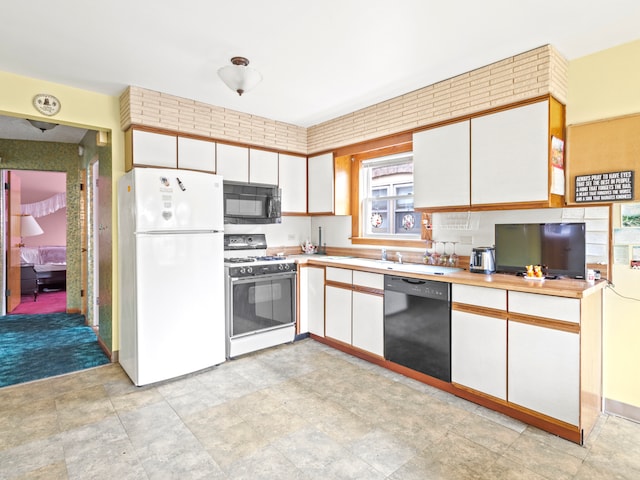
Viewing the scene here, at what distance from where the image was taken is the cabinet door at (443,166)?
116 inches

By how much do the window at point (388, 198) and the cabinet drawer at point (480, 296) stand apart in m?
1.19

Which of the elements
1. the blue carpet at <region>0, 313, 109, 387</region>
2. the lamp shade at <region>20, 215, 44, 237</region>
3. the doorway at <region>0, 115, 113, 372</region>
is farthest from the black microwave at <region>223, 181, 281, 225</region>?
the lamp shade at <region>20, 215, 44, 237</region>

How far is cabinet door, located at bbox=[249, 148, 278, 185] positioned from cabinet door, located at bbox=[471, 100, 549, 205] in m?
2.25

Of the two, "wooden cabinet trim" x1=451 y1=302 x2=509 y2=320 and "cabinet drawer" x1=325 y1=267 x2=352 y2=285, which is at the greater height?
"cabinet drawer" x1=325 y1=267 x2=352 y2=285

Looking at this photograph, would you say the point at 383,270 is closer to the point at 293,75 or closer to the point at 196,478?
the point at 293,75

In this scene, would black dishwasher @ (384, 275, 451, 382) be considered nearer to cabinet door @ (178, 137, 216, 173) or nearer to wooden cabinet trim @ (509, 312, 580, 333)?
wooden cabinet trim @ (509, 312, 580, 333)

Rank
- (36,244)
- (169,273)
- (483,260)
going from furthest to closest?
(36,244) < (169,273) < (483,260)

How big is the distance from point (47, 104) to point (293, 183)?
8.14 feet

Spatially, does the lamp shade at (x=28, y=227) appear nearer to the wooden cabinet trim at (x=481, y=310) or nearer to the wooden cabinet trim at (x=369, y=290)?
the wooden cabinet trim at (x=369, y=290)

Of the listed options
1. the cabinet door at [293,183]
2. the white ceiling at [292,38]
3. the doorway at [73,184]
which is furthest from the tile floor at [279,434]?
the white ceiling at [292,38]

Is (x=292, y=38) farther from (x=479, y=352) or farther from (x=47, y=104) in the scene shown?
(x=479, y=352)

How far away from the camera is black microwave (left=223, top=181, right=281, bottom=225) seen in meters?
3.82

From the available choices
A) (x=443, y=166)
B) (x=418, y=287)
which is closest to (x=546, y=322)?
(x=418, y=287)

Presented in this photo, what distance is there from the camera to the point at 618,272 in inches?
97.8
